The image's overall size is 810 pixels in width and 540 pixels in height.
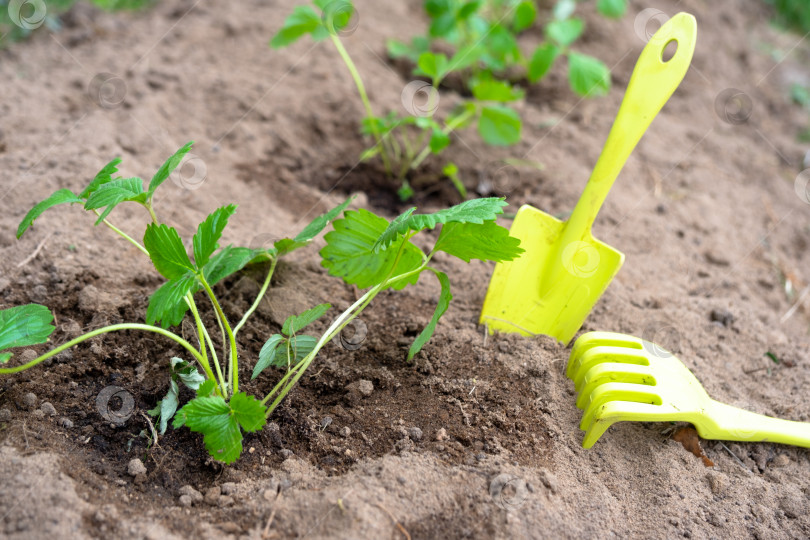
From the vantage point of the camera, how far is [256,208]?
6.15 feet

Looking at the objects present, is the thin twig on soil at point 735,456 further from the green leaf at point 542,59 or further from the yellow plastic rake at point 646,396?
Answer: the green leaf at point 542,59

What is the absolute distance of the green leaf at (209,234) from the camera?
1070mm

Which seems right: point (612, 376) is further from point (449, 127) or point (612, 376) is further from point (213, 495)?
point (449, 127)

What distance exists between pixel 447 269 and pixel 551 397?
0.54 m

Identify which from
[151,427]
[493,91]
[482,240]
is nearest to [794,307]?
[493,91]

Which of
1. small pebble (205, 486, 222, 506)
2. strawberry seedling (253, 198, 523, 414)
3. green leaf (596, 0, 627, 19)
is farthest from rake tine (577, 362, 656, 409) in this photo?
green leaf (596, 0, 627, 19)

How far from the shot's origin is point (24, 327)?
3.54 feet

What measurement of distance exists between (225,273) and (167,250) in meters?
0.20

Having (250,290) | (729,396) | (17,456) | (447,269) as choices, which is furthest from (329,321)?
(729,396)

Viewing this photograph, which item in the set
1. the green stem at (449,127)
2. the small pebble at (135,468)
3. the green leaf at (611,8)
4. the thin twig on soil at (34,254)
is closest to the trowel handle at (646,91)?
the green stem at (449,127)

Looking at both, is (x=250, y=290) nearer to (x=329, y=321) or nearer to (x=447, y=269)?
(x=329, y=321)

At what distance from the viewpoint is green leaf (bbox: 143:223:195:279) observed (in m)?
1.07

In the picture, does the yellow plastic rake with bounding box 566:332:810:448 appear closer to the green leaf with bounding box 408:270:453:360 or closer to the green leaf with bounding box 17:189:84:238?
the green leaf with bounding box 408:270:453:360

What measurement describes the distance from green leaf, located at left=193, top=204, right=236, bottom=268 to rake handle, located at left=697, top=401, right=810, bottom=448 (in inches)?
40.7
